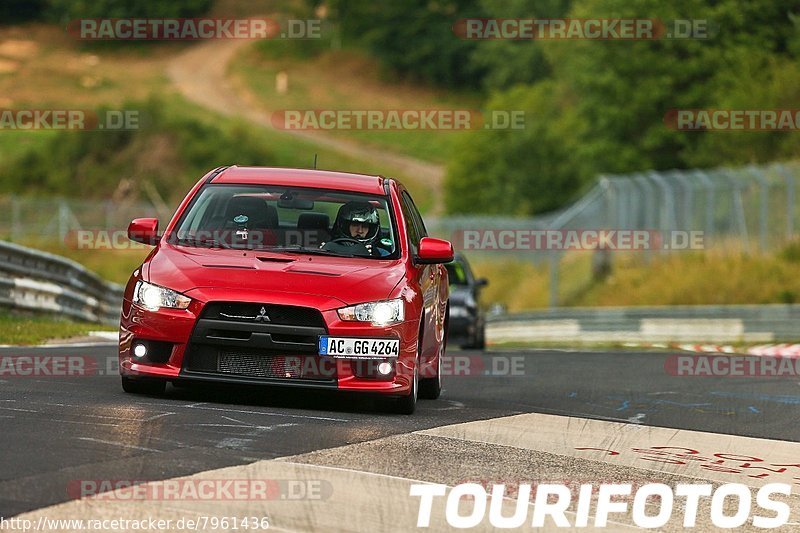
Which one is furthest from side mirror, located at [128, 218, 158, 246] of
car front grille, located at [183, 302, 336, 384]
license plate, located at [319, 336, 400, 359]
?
license plate, located at [319, 336, 400, 359]

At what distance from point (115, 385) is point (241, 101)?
97.9m

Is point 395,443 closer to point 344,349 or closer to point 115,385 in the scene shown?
point 344,349

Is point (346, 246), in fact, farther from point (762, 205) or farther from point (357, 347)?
point (762, 205)

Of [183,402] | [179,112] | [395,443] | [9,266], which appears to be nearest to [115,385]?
[183,402]

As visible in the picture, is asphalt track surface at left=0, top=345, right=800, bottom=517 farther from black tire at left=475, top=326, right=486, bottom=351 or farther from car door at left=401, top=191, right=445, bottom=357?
black tire at left=475, top=326, right=486, bottom=351

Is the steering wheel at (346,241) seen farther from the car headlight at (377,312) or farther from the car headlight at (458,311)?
the car headlight at (458,311)

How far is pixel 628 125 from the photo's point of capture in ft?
209

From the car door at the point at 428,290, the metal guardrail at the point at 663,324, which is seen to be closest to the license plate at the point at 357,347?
the car door at the point at 428,290

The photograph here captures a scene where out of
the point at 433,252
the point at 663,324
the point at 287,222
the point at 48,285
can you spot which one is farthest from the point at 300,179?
the point at 663,324

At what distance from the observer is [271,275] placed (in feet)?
36.6

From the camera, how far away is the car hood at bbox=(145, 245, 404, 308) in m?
11.0

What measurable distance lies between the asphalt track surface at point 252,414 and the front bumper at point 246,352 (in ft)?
0.67

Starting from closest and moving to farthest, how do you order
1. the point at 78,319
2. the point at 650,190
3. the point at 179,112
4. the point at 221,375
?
the point at 221,375
the point at 78,319
the point at 650,190
the point at 179,112

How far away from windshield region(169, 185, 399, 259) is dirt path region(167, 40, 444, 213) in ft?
260
